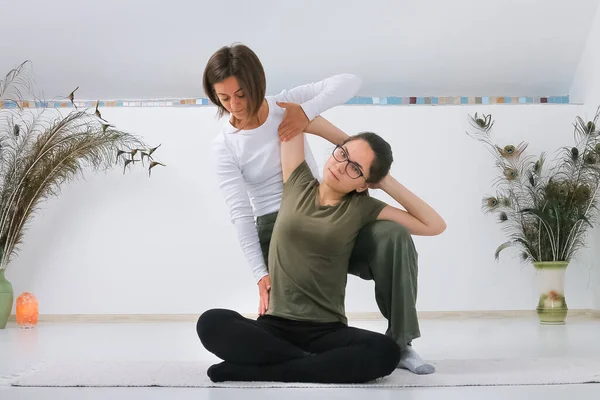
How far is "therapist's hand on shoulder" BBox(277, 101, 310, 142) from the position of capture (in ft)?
8.29

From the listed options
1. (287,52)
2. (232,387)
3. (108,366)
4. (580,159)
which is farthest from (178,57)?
(232,387)

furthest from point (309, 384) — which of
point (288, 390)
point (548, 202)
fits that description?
point (548, 202)

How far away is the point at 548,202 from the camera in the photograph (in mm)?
5234

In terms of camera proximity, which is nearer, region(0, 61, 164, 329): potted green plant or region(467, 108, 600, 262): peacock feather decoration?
region(467, 108, 600, 262): peacock feather decoration

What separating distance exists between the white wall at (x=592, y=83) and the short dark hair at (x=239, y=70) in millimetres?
3671

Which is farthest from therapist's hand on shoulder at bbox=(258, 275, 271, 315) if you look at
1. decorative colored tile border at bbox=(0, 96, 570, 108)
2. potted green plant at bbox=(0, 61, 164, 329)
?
decorative colored tile border at bbox=(0, 96, 570, 108)

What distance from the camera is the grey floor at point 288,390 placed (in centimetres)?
196

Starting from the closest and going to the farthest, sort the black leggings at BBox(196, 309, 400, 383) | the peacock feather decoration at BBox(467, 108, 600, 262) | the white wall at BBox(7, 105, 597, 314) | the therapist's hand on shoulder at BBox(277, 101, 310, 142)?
the black leggings at BBox(196, 309, 400, 383), the therapist's hand on shoulder at BBox(277, 101, 310, 142), the peacock feather decoration at BBox(467, 108, 600, 262), the white wall at BBox(7, 105, 597, 314)

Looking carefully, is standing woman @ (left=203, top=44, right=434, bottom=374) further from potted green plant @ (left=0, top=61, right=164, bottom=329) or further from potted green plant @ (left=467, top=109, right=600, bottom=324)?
potted green plant @ (left=467, top=109, right=600, bottom=324)

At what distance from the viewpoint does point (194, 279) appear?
227 inches

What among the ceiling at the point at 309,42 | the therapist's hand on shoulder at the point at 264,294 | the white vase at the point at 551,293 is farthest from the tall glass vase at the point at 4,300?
the white vase at the point at 551,293

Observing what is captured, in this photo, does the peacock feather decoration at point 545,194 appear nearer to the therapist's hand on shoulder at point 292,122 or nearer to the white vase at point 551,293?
the white vase at point 551,293

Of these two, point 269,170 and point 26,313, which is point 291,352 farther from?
point 26,313

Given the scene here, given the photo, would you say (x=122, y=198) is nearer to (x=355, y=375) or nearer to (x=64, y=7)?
(x=64, y=7)
